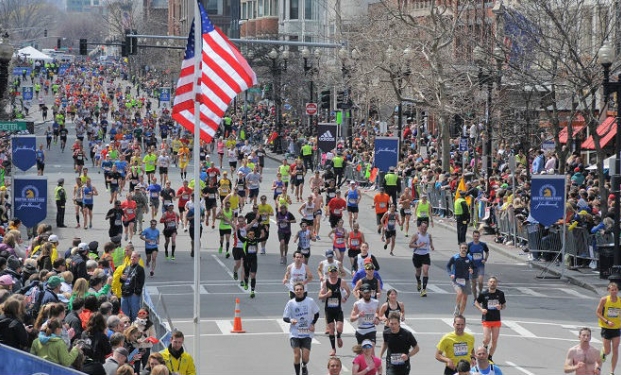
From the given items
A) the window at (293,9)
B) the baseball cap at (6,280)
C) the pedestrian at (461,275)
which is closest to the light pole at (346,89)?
the pedestrian at (461,275)

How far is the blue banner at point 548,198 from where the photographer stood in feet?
104

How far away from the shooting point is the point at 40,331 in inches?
619

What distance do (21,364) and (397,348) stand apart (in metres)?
6.70

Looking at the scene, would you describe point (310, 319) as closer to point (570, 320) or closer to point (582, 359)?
point (582, 359)

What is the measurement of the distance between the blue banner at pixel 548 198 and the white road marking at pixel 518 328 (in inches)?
265

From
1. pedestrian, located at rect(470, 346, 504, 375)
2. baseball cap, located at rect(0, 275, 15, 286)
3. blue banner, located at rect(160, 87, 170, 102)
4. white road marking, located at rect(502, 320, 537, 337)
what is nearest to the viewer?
pedestrian, located at rect(470, 346, 504, 375)

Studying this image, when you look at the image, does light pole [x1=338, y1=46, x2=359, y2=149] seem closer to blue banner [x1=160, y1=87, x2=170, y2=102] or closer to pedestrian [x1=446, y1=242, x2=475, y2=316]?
pedestrian [x1=446, y1=242, x2=475, y2=316]

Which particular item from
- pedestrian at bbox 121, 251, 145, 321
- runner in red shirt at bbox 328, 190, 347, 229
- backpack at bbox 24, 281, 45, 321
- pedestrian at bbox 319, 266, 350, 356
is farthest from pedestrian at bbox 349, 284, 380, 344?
runner in red shirt at bbox 328, 190, 347, 229

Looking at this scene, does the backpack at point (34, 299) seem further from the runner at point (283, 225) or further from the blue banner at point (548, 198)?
the blue banner at point (548, 198)

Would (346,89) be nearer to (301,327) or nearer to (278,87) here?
(278,87)

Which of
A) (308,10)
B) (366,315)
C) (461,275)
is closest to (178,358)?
(366,315)

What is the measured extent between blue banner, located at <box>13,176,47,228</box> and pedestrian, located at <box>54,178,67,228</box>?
18.9 feet

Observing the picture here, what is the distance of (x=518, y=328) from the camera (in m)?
24.9

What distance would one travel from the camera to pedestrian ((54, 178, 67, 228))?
1515 inches
